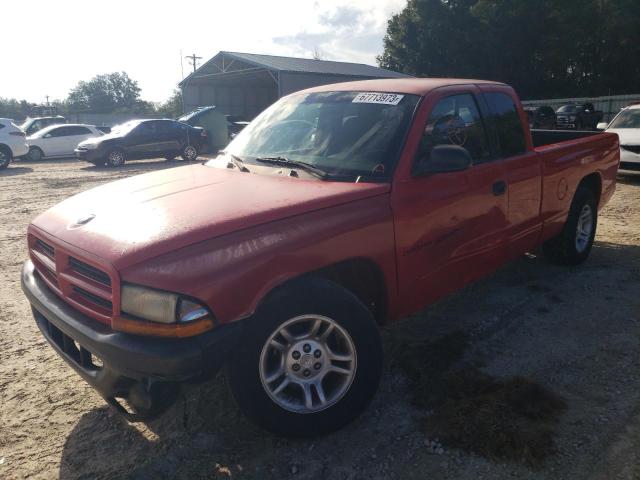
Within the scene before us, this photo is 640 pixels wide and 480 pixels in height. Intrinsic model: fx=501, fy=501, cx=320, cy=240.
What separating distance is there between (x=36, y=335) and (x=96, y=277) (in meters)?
2.15

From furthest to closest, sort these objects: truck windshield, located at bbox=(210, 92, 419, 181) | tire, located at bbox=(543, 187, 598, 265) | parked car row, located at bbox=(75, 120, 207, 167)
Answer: parked car row, located at bbox=(75, 120, 207, 167), tire, located at bbox=(543, 187, 598, 265), truck windshield, located at bbox=(210, 92, 419, 181)

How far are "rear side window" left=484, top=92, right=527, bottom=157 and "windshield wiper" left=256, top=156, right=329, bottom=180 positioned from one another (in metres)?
1.61

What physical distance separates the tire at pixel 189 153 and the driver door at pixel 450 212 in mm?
15720

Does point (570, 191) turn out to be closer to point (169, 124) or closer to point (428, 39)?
point (169, 124)

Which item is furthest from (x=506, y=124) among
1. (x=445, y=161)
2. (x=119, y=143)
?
(x=119, y=143)

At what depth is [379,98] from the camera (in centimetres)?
341

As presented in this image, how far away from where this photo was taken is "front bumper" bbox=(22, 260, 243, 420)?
2.13m

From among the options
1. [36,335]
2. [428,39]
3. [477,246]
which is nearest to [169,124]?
[36,335]

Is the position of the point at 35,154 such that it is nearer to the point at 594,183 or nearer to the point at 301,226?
the point at 594,183

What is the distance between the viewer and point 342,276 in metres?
2.98

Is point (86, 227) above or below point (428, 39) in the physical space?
below

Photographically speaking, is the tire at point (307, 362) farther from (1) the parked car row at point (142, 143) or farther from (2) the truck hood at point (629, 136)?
(1) the parked car row at point (142, 143)

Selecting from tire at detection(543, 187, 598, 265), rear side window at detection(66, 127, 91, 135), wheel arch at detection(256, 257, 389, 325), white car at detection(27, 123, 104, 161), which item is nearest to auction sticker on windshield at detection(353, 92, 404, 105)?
wheel arch at detection(256, 257, 389, 325)

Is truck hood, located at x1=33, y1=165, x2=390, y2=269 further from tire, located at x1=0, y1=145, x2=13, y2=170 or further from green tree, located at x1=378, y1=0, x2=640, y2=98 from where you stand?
green tree, located at x1=378, y1=0, x2=640, y2=98
